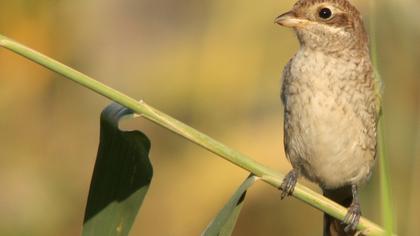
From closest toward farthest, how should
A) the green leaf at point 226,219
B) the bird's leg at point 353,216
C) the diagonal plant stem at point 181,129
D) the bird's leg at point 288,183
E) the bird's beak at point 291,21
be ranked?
the diagonal plant stem at point 181,129, the green leaf at point 226,219, the bird's leg at point 288,183, the bird's leg at point 353,216, the bird's beak at point 291,21

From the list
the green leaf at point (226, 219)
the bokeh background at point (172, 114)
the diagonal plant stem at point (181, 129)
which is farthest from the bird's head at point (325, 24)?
the bokeh background at point (172, 114)

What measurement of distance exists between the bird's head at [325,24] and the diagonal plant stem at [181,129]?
36.8 inches

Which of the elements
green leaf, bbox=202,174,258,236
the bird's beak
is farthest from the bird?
green leaf, bbox=202,174,258,236

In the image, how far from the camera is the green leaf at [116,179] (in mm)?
2623

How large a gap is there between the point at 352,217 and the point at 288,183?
0.77ft

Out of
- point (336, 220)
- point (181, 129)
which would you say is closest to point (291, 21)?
point (336, 220)

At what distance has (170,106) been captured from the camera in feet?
17.1

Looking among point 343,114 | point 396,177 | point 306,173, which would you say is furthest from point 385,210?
point 396,177

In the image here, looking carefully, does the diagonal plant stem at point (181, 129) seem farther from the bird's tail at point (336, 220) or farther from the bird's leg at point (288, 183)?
the bird's tail at point (336, 220)

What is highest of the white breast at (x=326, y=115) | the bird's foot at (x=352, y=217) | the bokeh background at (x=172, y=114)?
the white breast at (x=326, y=115)

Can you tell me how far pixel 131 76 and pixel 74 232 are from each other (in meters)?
1.04

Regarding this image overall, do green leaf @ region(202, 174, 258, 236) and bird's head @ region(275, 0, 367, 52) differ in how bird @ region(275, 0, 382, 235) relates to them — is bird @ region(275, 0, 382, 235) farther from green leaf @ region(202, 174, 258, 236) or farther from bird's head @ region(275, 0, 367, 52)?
green leaf @ region(202, 174, 258, 236)

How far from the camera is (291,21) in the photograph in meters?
3.52

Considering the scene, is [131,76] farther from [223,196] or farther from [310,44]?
[310,44]
